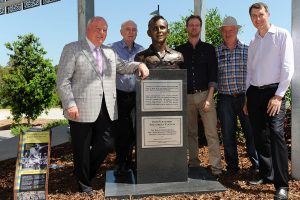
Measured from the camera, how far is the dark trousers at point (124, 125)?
15.7 feet

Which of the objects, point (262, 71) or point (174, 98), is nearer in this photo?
point (262, 71)

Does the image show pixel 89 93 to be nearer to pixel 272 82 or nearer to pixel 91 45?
pixel 91 45

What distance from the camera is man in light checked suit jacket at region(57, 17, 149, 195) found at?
404 centimetres

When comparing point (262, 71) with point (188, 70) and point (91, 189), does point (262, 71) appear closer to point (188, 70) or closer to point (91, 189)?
point (188, 70)

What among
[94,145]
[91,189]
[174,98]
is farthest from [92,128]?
[174,98]

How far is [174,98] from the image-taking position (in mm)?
4406

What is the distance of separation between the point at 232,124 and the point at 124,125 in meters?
1.46

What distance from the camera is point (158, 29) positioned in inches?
174

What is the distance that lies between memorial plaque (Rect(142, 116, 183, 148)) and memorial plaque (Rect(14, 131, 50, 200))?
114 cm

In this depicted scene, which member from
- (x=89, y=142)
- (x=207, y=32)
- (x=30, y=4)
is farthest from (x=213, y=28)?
(x=89, y=142)

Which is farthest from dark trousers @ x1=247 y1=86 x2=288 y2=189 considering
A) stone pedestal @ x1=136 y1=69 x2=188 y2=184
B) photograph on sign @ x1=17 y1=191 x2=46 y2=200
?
photograph on sign @ x1=17 y1=191 x2=46 y2=200

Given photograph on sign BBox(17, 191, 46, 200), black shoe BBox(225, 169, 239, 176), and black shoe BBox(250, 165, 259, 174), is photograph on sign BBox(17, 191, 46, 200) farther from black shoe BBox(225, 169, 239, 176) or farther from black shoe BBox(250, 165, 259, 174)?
black shoe BBox(250, 165, 259, 174)

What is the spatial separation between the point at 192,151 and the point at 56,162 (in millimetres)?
2541

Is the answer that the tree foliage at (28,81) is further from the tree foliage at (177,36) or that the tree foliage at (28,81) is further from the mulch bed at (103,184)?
the mulch bed at (103,184)
